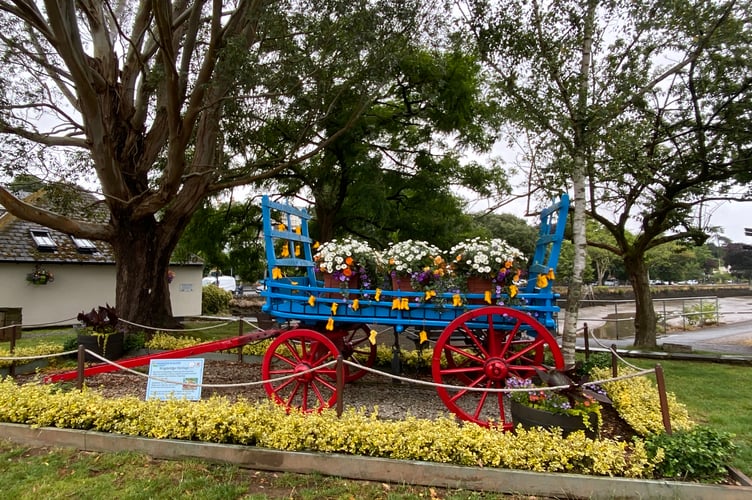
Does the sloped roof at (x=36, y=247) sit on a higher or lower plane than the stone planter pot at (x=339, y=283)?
higher

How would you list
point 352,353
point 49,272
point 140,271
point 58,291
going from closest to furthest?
1. point 352,353
2. point 140,271
3. point 49,272
4. point 58,291

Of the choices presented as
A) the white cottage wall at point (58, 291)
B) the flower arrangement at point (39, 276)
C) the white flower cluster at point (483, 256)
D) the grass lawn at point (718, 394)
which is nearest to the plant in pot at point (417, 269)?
the white flower cluster at point (483, 256)

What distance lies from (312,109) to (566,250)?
1153 inches

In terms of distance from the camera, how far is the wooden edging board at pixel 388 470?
3.16 m

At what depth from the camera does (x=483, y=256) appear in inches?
176

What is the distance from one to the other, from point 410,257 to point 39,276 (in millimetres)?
14615

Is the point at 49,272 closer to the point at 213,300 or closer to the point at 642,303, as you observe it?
the point at 213,300

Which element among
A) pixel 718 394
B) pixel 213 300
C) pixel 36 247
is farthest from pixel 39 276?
pixel 718 394

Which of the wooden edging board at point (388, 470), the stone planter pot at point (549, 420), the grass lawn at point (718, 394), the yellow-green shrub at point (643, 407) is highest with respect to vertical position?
the stone planter pot at point (549, 420)

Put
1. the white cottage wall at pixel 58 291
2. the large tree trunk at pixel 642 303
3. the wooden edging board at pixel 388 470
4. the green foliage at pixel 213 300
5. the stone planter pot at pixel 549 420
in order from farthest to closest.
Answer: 1. the green foliage at pixel 213 300
2. the white cottage wall at pixel 58 291
3. the large tree trunk at pixel 642 303
4. the stone planter pot at pixel 549 420
5. the wooden edging board at pixel 388 470

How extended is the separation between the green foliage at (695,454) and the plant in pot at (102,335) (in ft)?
27.2

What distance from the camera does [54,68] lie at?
26.7ft

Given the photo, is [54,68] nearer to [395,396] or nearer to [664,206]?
[395,396]

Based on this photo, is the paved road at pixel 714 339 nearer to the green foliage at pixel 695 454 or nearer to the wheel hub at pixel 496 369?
the wheel hub at pixel 496 369
